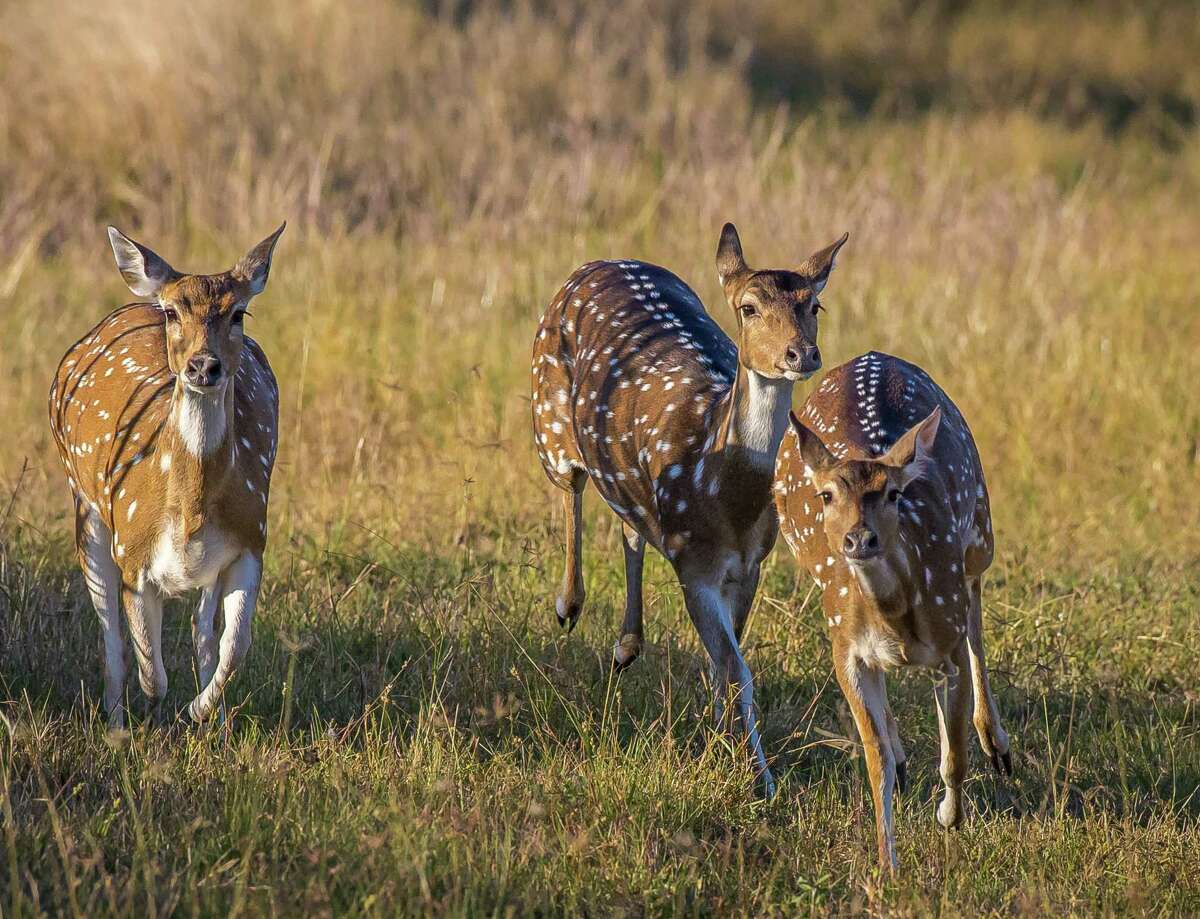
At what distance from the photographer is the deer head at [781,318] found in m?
5.68

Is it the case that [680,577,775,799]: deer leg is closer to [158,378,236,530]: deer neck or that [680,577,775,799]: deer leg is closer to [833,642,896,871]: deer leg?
[833,642,896,871]: deer leg

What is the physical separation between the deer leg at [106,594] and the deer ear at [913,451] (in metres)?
2.73

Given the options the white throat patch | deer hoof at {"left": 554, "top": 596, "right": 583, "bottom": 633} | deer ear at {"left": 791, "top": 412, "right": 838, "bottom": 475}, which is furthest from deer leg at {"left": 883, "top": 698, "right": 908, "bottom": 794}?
the white throat patch

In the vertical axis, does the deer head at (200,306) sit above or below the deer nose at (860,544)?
above

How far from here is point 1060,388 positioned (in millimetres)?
9875

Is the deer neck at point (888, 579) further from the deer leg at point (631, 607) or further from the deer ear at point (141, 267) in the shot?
the deer ear at point (141, 267)

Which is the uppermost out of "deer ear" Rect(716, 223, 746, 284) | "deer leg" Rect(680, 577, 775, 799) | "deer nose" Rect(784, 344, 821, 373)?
"deer ear" Rect(716, 223, 746, 284)

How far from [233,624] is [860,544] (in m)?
2.19

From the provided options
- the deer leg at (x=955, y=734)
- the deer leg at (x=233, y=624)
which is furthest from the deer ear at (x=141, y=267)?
the deer leg at (x=955, y=734)

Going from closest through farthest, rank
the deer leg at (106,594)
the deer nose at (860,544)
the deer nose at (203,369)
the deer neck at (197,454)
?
the deer nose at (860,544) < the deer nose at (203,369) < the deer neck at (197,454) < the deer leg at (106,594)

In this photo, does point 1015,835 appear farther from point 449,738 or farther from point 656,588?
point 656,588

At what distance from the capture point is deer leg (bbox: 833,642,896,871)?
16.9 feet

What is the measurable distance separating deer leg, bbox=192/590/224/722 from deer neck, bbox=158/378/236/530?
322 mm

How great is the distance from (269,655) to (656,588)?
1.74 meters
